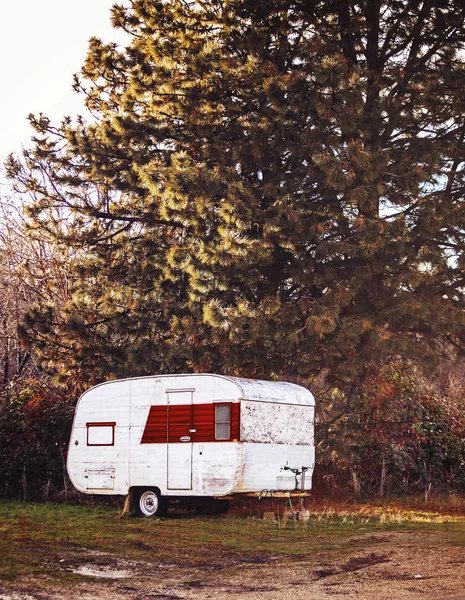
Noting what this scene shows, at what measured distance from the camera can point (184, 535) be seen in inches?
508

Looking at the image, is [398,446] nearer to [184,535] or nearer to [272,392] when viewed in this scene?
[272,392]

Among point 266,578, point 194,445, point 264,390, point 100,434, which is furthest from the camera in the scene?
point 100,434

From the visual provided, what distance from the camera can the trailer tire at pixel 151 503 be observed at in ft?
51.8

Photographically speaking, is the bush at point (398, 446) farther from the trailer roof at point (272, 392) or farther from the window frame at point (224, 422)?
the window frame at point (224, 422)

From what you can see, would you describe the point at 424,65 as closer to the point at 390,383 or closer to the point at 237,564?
the point at 390,383

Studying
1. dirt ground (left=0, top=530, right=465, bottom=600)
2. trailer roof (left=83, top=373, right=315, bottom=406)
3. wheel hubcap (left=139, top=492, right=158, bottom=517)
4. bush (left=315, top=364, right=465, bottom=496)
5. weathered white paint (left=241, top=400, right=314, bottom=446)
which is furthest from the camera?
bush (left=315, top=364, right=465, bottom=496)

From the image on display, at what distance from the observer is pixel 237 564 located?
400 inches

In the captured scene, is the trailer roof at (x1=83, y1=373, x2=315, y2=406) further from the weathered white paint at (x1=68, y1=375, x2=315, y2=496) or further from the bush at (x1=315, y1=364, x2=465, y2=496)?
the bush at (x1=315, y1=364, x2=465, y2=496)

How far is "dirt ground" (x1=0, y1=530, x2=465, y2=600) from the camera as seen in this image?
26.4 ft

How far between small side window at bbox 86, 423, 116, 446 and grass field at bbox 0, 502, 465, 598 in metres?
1.39

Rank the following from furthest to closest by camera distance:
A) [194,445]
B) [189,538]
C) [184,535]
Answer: [194,445] → [184,535] → [189,538]

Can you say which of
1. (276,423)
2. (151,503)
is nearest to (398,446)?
(276,423)

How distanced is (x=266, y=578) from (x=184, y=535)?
3998 millimetres

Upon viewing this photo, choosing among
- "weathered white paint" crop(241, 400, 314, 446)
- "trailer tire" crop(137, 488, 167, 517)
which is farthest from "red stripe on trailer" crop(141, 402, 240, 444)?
"trailer tire" crop(137, 488, 167, 517)
